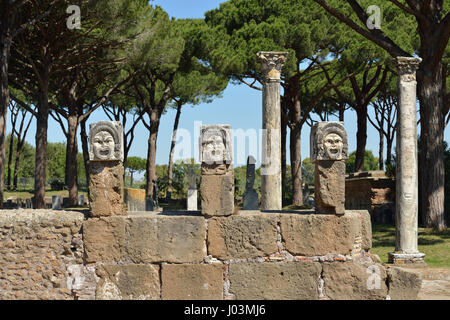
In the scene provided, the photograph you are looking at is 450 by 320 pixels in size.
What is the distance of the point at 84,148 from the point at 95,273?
1635 cm

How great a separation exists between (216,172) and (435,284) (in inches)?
161

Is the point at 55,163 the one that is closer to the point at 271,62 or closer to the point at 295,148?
the point at 295,148

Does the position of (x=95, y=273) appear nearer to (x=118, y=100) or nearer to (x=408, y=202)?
(x=408, y=202)

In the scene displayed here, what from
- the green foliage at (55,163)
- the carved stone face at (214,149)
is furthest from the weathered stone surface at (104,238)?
the green foliage at (55,163)

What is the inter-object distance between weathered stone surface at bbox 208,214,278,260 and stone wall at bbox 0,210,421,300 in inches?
0.4

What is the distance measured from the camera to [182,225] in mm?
5105

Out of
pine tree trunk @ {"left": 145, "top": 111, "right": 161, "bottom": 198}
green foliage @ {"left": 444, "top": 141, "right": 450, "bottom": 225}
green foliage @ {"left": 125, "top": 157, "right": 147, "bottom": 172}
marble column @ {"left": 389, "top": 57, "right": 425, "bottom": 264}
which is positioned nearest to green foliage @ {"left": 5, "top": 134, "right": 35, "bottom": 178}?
green foliage @ {"left": 125, "top": 157, "right": 147, "bottom": 172}

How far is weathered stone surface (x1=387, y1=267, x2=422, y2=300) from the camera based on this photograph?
524cm

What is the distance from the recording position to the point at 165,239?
5.08 meters

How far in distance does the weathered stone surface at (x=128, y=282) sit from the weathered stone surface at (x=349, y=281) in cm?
187

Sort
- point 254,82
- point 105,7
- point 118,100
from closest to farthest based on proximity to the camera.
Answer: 1. point 105,7
2. point 254,82
3. point 118,100

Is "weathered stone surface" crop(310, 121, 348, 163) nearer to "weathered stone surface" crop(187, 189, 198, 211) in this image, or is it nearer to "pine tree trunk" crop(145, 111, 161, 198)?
"weathered stone surface" crop(187, 189, 198, 211)

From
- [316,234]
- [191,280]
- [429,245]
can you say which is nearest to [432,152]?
[429,245]
